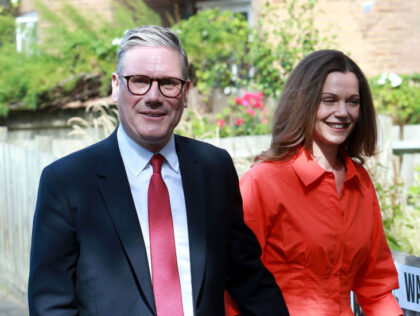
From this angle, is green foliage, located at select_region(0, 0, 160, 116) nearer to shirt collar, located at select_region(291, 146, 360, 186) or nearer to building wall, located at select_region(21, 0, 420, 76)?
building wall, located at select_region(21, 0, 420, 76)

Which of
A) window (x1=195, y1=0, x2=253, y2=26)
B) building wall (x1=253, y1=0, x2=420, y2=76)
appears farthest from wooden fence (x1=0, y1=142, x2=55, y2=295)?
window (x1=195, y1=0, x2=253, y2=26)

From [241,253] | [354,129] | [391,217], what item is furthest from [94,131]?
[241,253]

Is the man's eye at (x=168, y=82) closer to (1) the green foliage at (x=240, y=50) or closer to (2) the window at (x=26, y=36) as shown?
(1) the green foliage at (x=240, y=50)

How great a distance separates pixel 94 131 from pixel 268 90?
3.19 metres

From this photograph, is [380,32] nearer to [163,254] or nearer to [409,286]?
[409,286]

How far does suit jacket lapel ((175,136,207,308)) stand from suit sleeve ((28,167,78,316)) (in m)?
0.39

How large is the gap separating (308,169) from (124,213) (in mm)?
1016

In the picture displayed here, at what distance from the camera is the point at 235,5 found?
1128 cm

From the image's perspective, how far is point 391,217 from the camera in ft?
18.6

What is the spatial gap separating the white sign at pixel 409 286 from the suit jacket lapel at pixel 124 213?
1706 millimetres

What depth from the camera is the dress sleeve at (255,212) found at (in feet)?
8.65

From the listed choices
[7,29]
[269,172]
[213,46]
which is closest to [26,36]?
[7,29]

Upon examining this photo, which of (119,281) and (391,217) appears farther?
(391,217)

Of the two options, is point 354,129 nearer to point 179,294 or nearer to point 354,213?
point 354,213
